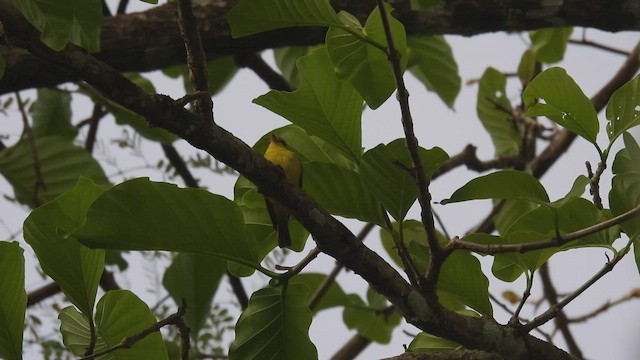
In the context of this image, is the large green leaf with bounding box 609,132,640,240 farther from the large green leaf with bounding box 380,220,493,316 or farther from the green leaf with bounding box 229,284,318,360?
the green leaf with bounding box 229,284,318,360

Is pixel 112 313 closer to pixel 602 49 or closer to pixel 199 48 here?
pixel 199 48

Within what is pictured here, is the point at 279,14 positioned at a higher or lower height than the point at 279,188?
higher

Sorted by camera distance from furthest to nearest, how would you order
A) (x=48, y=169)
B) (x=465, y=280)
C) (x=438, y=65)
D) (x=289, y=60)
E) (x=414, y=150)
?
(x=289, y=60) → (x=438, y=65) → (x=48, y=169) → (x=465, y=280) → (x=414, y=150)

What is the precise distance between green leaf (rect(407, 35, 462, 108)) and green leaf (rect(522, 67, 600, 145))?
1133 mm

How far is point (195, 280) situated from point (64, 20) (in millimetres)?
522

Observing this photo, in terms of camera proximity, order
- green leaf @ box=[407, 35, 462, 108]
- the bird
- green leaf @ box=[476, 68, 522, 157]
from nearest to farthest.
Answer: the bird, green leaf @ box=[407, 35, 462, 108], green leaf @ box=[476, 68, 522, 157]

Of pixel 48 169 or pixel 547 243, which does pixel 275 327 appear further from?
pixel 48 169

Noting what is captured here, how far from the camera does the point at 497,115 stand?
2691mm

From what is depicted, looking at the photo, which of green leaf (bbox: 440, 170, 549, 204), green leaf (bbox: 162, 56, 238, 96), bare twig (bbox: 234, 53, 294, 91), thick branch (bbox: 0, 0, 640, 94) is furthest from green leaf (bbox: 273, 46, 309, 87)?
green leaf (bbox: 440, 170, 549, 204)

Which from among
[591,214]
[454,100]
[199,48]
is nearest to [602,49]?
[454,100]

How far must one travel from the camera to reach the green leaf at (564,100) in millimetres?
1066

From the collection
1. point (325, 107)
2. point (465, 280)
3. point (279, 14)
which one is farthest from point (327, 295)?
point (279, 14)

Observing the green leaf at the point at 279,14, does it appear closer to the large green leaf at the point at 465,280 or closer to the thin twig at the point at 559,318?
the large green leaf at the point at 465,280

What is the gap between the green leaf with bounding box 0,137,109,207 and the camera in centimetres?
201
